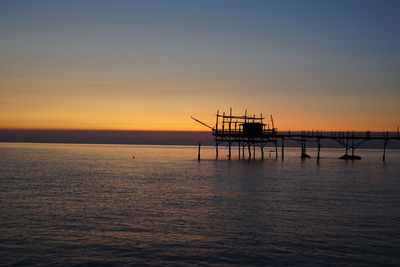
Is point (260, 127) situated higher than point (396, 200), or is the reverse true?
point (260, 127)

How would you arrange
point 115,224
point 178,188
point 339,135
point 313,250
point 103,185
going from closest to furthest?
point 313,250 → point 115,224 → point 178,188 → point 103,185 → point 339,135

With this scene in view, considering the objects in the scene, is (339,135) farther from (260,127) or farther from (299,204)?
(299,204)

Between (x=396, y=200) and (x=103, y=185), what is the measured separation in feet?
85.1

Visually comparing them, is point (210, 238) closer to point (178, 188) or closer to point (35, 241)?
point (35, 241)

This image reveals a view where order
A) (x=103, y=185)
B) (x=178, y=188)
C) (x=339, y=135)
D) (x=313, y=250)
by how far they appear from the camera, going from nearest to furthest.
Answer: (x=313, y=250) → (x=178, y=188) → (x=103, y=185) → (x=339, y=135)

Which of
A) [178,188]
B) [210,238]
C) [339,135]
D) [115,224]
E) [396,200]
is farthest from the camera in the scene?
[339,135]

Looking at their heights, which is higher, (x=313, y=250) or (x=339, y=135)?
(x=339, y=135)

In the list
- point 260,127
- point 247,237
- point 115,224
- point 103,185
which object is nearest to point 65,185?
point 103,185

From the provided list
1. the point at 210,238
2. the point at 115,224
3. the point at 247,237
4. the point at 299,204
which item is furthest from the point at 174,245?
the point at 299,204

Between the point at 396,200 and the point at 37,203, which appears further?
the point at 396,200

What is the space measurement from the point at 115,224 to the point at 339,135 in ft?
212

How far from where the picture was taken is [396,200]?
94.9 ft

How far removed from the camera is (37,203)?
2634cm

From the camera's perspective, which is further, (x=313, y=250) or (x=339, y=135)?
(x=339, y=135)
